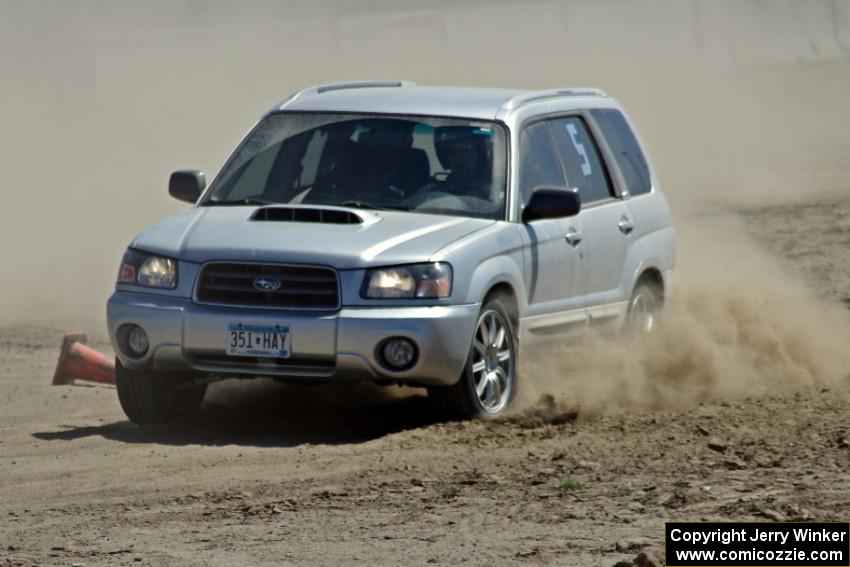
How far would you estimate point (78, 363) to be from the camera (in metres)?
11.5

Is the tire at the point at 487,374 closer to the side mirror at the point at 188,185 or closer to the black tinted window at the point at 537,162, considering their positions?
the black tinted window at the point at 537,162

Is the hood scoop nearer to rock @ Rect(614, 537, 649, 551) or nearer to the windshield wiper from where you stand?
the windshield wiper

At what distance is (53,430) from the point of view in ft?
32.4

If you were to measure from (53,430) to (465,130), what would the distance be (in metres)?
2.73

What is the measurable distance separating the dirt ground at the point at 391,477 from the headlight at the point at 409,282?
0.68 meters

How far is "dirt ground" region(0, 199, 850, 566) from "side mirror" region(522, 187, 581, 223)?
103 centimetres

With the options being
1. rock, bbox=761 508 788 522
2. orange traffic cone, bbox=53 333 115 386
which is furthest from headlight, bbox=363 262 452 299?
orange traffic cone, bbox=53 333 115 386

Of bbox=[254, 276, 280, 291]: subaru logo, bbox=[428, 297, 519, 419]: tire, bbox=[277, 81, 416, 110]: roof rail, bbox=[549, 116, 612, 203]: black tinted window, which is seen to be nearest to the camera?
bbox=[254, 276, 280, 291]: subaru logo

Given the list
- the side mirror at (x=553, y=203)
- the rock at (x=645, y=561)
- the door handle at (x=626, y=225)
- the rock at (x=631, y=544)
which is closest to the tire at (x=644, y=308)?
the door handle at (x=626, y=225)

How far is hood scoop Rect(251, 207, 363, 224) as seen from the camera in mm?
9422

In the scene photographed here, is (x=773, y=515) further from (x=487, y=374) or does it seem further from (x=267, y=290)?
(x=267, y=290)

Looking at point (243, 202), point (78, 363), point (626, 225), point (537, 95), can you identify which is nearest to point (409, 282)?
point (243, 202)

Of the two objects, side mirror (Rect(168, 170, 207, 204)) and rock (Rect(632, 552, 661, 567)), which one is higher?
side mirror (Rect(168, 170, 207, 204))

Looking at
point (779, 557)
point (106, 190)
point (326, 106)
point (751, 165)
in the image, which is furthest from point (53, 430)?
point (751, 165)
